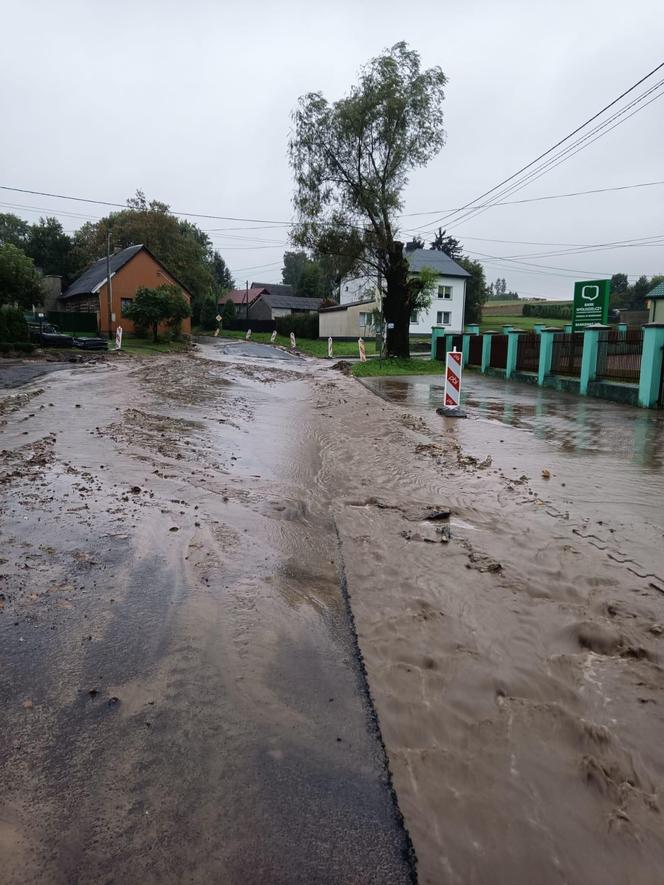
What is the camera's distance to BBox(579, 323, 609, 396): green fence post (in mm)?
16531

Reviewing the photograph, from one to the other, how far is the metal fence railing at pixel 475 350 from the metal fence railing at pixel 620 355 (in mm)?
9885

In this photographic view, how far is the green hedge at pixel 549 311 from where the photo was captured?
7043 centimetres

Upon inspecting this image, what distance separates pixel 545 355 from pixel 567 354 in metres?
1.09

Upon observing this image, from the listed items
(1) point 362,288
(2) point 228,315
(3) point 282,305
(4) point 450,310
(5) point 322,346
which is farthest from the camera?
(3) point 282,305

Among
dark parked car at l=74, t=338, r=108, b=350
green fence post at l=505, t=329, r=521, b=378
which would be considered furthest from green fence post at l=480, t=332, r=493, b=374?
dark parked car at l=74, t=338, r=108, b=350

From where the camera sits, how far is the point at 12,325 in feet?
84.4

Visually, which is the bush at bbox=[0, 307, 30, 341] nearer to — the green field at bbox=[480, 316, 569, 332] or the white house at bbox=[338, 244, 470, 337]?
the white house at bbox=[338, 244, 470, 337]

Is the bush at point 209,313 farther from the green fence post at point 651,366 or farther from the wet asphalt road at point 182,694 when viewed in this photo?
the wet asphalt road at point 182,694

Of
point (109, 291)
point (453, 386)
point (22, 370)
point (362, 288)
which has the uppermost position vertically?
point (362, 288)

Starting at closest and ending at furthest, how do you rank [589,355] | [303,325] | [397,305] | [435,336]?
[589,355] < [397,305] < [435,336] < [303,325]

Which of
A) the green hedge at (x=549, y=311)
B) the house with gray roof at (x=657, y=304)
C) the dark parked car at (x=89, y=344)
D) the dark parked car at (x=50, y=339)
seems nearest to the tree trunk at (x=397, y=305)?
the dark parked car at (x=89, y=344)

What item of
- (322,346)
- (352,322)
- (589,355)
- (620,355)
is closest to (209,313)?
(352,322)

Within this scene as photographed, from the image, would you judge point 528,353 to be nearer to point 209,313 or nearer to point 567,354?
point 567,354

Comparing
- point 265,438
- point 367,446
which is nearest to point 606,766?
point 367,446
